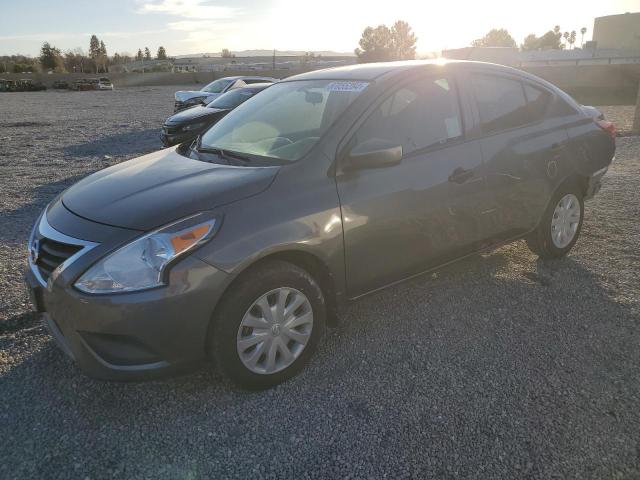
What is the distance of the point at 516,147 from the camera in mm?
3963

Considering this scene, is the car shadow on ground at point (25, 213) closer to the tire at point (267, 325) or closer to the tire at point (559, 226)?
the tire at point (267, 325)

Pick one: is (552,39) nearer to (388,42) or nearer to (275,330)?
(388,42)

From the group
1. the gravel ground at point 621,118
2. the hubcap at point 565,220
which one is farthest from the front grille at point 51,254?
the gravel ground at point 621,118

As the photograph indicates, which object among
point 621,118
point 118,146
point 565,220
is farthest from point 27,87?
point 565,220

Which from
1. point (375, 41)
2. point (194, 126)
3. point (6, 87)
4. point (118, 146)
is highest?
point (375, 41)

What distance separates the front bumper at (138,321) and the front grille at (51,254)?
0.10 m

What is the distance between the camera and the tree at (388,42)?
77.1 m

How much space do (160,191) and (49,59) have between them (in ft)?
308

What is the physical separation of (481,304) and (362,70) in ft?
6.43

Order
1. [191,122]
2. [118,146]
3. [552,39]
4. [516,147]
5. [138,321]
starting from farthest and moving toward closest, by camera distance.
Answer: [552,39], [118,146], [191,122], [516,147], [138,321]

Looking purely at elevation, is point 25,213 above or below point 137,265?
below

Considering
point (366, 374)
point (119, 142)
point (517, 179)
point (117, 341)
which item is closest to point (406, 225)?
point (366, 374)

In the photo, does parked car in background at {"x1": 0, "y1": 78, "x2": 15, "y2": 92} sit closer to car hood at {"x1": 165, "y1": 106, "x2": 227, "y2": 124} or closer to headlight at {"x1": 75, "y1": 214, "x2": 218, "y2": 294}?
car hood at {"x1": 165, "y1": 106, "x2": 227, "y2": 124}

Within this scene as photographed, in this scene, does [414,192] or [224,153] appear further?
[224,153]
